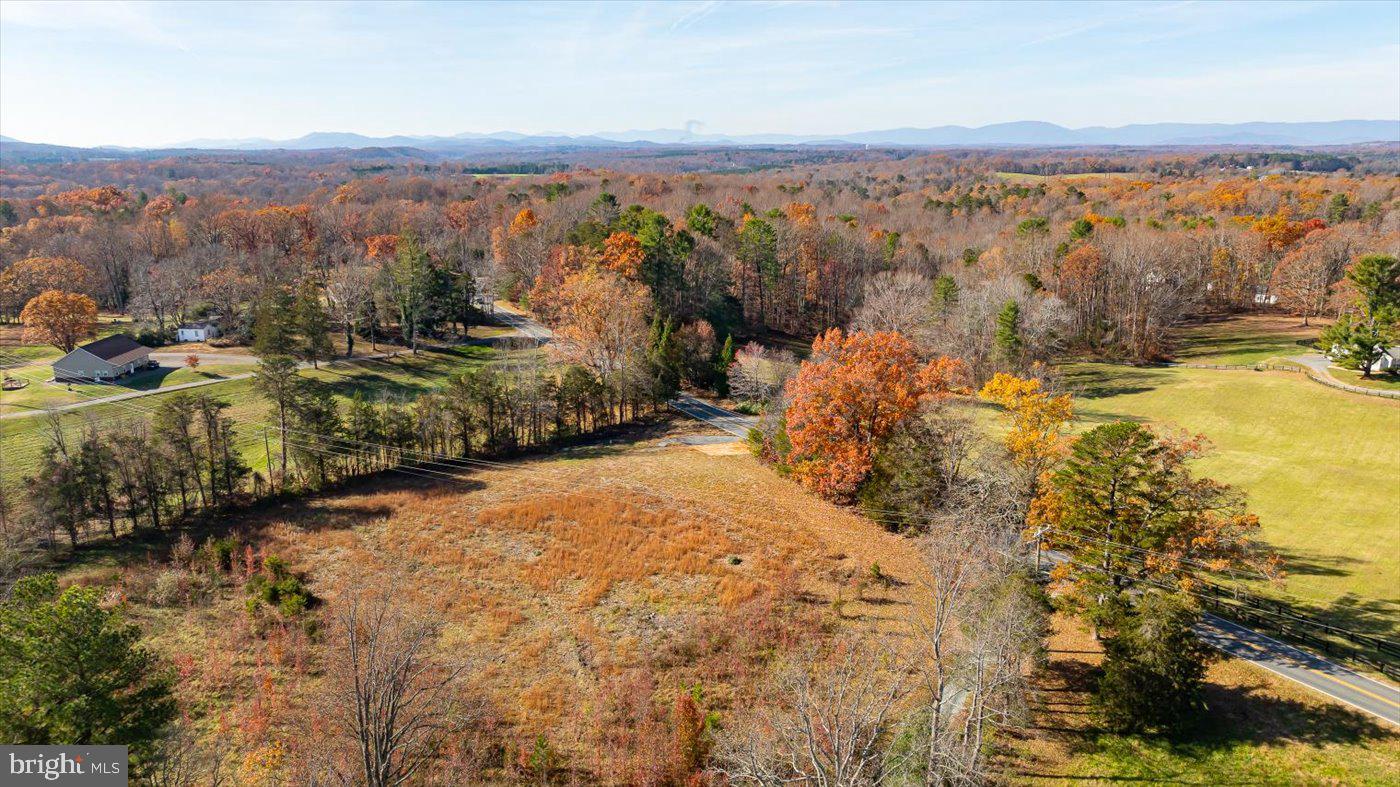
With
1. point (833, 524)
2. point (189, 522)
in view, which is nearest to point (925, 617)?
point (833, 524)

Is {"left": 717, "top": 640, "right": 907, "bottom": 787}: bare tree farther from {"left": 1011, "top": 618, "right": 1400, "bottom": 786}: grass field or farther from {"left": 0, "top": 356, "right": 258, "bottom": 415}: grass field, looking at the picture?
{"left": 0, "top": 356, "right": 258, "bottom": 415}: grass field

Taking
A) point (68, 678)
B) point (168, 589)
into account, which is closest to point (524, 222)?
point (168, 589)

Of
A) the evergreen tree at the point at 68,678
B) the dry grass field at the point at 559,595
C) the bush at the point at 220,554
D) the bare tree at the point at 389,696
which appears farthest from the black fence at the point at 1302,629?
the bush at the point at 220,554

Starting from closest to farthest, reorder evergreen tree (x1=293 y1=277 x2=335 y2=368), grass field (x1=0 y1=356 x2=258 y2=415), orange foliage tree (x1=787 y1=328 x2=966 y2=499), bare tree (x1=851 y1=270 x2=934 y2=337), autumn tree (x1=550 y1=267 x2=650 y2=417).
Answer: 1. orange foliage tree (x1=787 y1=328 x2=966 y2=499)
2. grass field (x1=0 y1=356 x2=258 y2=415)
3. autumn tree (x1=550 y1=267 x2=650 y2=417)
4. evergreen tree (x1=293 y1=277 x2=335 y2=368)
5. bare tree (x1=851 y1=270 x2=934 y2=337)

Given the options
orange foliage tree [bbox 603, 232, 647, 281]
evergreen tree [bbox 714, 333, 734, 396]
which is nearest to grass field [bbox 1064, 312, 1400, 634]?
evergreen tree [bbox 714, 333, 734, 396]

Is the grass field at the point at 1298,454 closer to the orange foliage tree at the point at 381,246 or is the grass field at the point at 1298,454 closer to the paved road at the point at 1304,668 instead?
the paved road at the point at 1304,668

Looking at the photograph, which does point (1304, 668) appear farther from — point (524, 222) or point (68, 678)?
point (524, 222)
